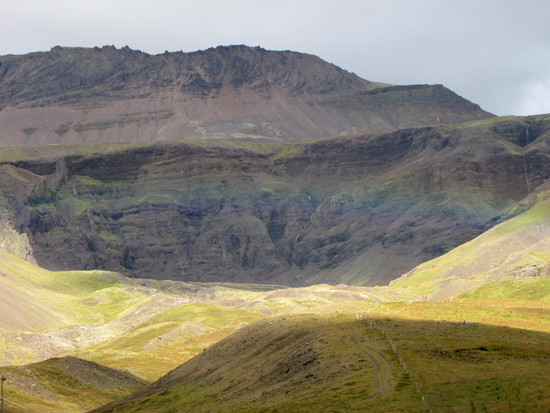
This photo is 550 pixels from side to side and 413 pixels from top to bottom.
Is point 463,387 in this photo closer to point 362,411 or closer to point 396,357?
point 362,411

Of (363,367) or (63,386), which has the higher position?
(363,367)

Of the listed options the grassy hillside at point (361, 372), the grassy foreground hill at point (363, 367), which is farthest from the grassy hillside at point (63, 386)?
the grassy hillside at point (361, 372)

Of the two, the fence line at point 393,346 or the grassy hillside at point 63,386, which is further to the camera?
the grassy hillside at point 63,386

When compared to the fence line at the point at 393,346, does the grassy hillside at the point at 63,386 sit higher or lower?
lower

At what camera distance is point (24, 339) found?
511 feet

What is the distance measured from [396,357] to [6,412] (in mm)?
43385

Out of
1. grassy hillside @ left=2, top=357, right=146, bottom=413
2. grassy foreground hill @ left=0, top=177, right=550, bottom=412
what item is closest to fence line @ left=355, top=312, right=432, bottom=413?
grassy foreground hill @ left=0, top=177, right=550, bottom=412

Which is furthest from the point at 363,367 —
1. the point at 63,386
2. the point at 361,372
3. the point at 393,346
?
the point at 63,386

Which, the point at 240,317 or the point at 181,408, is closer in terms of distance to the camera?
the point at 181,408

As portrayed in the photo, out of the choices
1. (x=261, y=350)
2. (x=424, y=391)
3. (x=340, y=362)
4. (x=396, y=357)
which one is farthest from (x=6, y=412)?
(x=424, y=391)

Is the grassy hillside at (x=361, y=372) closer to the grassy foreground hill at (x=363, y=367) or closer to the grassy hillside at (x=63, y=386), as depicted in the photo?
the grassy foreground hill at (x=363, y=367)

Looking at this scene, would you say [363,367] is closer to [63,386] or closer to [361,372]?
[361,372]

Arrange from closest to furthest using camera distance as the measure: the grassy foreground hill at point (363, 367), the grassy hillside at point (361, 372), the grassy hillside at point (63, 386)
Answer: the grassy hillside at point (361, 372), the grassy foreground hill at point (363, 367), the grassy hillside at point (63, 386)

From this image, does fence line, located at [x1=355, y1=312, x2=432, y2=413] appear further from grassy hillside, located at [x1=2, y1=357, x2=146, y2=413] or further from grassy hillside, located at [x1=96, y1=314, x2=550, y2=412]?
grassy hillside, located at [x1=2, y1=357, x2=146, y2=413]
